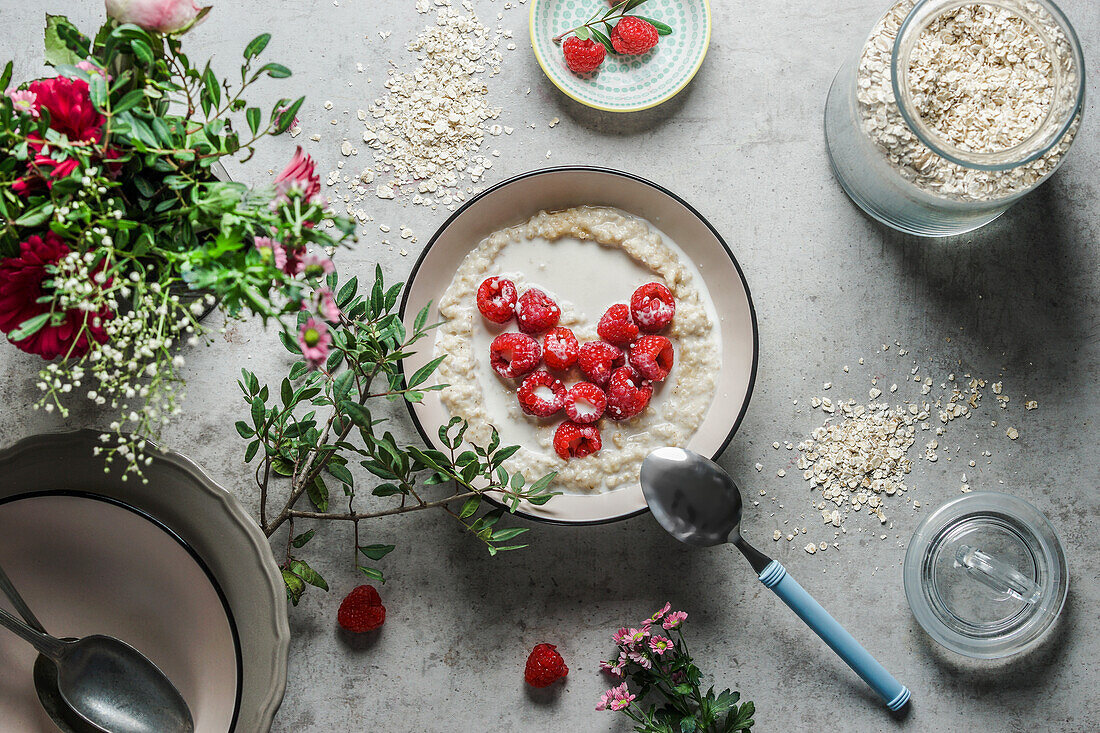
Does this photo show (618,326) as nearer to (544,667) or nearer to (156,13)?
(544,667)

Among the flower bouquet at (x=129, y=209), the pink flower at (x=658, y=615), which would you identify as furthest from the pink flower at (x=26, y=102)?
the pink flower at (x=658, y=615)

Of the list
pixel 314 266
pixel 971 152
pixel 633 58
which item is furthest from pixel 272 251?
pixel 971 152

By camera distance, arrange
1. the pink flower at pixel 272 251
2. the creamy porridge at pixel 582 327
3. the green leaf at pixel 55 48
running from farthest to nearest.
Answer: the creamy porridge at pixel 582 327 < the green leaf at pixel 55 48 < the pink flower at pixel 272 251

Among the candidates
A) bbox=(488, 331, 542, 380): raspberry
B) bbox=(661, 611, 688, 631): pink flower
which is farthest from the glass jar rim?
bbox=(661, 611, 688, 631): pink flower

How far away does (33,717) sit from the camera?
109 centimetres

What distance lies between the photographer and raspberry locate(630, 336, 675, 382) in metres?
1.25

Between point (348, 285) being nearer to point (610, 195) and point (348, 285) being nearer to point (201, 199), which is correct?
point (201, 199)

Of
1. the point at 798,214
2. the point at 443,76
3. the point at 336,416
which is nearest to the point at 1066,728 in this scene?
the point at 798,214

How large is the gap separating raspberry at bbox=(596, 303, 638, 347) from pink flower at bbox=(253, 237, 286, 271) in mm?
625

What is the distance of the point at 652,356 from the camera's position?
49.1 inches

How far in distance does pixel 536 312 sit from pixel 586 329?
0.10 metres

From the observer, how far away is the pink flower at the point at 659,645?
4.07ft

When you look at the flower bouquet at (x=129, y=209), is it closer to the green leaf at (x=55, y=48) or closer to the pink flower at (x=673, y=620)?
the green leaf at (x=55, y=48)

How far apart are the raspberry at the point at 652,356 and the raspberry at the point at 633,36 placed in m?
0.49
